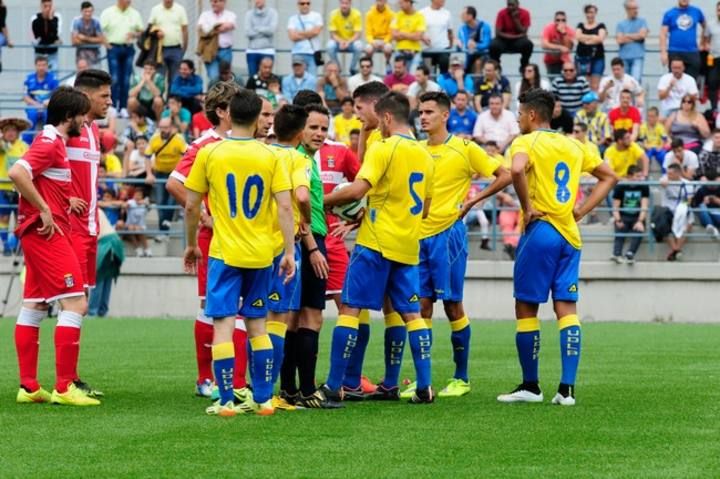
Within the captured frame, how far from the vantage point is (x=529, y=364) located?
10555 mm

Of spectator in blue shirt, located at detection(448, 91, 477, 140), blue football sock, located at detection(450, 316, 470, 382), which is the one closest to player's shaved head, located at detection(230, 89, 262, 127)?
blue football sock, located at detection(450, 316, 470, 382)

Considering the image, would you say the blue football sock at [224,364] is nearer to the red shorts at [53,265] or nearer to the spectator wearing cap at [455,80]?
the red shorts at [53,265]

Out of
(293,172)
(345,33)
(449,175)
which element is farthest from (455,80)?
(293,172)

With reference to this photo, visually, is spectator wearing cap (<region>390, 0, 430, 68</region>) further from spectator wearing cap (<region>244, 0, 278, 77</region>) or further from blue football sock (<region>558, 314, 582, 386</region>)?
blue football sock (<region>558, 314, 582, 386</region>)

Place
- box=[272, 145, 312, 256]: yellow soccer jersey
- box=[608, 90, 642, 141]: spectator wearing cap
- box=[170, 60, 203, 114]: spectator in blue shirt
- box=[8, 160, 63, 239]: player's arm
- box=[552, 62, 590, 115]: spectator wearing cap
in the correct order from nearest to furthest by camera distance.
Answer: box=[272, 145, 312, 256]: yellow soccer jersey
box=[8, 160, 63, 239]: player's arm
box=[608, 90, 642, 141]: spectator wearing cap
box=[552, 62, 590, 115]: spectator wearing cap
box=[170, 60, 203, 114]: spectator in blue shirt

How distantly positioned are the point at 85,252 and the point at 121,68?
15.5 meters

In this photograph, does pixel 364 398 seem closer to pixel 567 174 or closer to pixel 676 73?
pixel 567 174

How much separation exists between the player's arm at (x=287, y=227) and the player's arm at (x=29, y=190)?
1848 millimetres

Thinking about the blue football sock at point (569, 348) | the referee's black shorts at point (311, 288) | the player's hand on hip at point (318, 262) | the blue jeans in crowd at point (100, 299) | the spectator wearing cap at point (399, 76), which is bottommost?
the blue jeans in crowd at point (100, 299)

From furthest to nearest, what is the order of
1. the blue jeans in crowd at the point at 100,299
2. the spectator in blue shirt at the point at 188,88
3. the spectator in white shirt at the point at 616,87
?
A: the spectator in blue shirt at the point at 188,88
the spectator in white shirt at the point at 616,87
the blue jeans in crowd at the point at 100,299

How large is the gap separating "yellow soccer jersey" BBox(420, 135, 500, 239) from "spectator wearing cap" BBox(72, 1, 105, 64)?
16.2 m

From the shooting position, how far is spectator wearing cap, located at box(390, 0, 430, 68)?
83.1 feet

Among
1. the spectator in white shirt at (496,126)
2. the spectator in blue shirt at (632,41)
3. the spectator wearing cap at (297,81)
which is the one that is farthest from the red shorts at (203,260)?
the spectator in blue shirt at (632,41)

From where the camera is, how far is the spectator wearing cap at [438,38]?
84.8 feet
